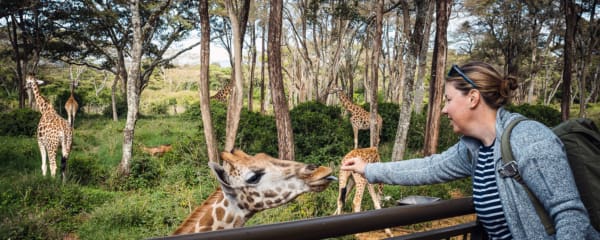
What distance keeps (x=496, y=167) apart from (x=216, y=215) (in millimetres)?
1324

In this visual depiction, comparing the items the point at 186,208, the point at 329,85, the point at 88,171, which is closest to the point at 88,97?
the point at 329,85

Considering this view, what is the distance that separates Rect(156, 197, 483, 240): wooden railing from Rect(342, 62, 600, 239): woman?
0.28 ft

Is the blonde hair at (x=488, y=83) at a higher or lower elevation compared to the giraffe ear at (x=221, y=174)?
higher

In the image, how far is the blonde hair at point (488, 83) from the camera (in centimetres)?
140

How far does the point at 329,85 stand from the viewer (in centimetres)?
1741

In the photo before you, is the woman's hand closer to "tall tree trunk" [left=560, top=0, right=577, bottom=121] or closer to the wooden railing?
the wooden railing

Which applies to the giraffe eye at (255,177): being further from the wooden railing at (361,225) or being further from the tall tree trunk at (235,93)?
the tall tree trunk at (235,93)

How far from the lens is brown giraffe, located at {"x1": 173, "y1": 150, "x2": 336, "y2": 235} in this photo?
2.02 m

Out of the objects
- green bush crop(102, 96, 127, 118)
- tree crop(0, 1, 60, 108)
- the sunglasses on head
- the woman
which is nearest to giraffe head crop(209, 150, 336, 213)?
the woman

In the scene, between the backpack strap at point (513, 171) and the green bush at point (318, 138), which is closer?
the backpack strap at point (513, 171)

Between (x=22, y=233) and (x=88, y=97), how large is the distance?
17.4m

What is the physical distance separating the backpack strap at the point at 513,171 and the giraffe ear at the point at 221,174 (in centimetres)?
115

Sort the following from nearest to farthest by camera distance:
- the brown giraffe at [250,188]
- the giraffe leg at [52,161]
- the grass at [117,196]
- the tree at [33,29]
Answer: the brown giraffe at [250,188]
the grass at [117,196]
the giraffe leg at [52,161]
the tree at [33,29]

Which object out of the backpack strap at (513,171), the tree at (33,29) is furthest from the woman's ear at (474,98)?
the tree at (33,29)
